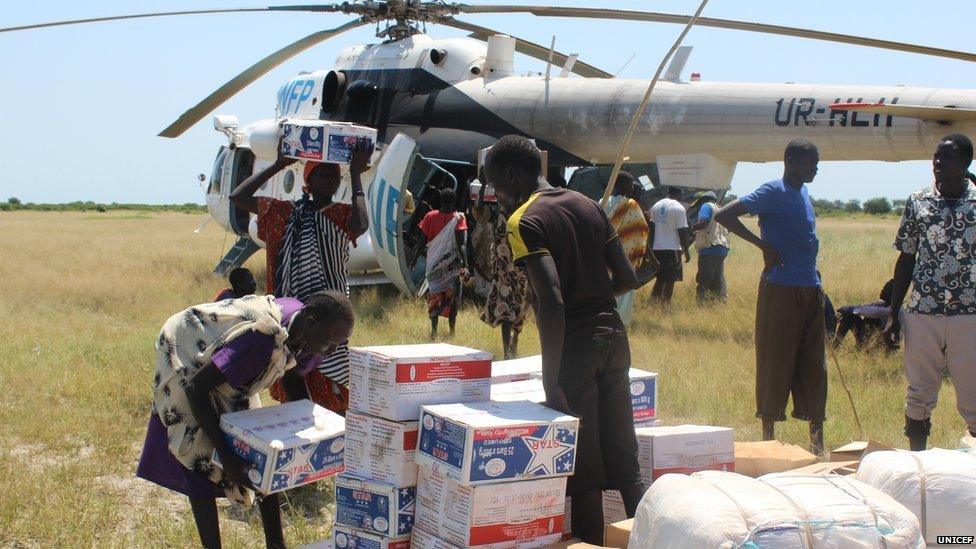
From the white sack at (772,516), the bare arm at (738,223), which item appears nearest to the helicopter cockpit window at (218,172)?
the bare arm at (738,223)

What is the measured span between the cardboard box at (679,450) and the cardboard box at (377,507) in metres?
1.00

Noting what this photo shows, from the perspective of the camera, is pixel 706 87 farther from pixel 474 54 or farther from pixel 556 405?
pixel 556 405

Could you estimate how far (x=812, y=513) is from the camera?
2.60m

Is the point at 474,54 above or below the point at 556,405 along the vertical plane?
above

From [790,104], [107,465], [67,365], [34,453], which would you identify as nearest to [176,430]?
[107,465]

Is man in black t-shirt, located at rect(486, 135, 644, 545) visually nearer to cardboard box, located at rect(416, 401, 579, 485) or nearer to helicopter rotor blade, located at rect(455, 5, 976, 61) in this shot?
cardboard box, located at rect(416, 401, 579, 485)

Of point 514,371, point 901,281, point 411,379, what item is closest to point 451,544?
point 411,379

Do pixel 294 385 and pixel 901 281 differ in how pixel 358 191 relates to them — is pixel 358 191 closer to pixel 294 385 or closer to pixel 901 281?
pixel 294 385

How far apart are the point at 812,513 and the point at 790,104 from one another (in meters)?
7.21

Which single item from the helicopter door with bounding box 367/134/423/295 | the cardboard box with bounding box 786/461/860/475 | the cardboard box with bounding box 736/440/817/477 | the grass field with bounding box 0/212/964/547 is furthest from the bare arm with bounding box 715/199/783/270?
the helicopter door with bounding box 367/134/423/295

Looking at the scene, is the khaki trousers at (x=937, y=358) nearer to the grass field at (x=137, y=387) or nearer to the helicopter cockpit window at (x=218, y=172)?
the grass field at (x=137, y=387)

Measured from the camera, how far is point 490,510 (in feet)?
10.2

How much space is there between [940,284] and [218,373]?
11.7 feet

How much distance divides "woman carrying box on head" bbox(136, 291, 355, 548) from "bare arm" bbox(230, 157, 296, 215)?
4.41ft
